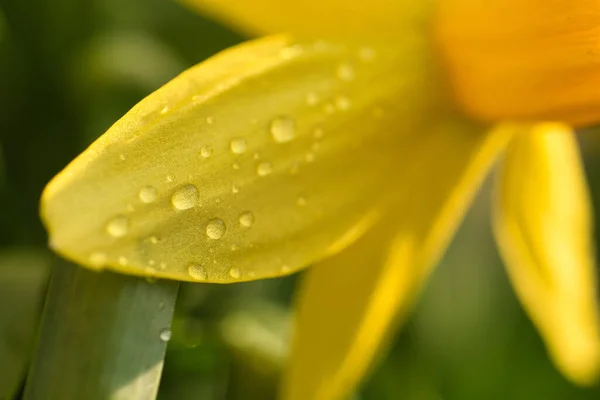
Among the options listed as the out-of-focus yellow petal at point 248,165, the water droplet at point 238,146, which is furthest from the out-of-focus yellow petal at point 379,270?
the water droplet at point 238,146

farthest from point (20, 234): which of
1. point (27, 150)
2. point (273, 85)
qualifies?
point (273, 85)

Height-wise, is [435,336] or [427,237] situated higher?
[427,237]

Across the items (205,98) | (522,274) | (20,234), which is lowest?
(522,274)

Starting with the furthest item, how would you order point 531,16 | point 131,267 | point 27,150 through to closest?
point 27,150
point 531,16
point 131,267

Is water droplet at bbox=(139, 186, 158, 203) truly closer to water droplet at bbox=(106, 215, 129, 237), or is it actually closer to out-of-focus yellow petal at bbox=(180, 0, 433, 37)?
water droplet at bbox=(106, 215, 129, 237)

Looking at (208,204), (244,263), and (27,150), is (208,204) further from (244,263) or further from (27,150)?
(27,150)

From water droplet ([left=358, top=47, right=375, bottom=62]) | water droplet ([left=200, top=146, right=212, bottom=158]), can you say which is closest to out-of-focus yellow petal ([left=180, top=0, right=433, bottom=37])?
water droplet ([left=358, top=47, right=375, bottom=62])

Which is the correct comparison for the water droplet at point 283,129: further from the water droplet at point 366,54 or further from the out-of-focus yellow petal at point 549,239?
the out-of-focus yellow petal at point 549,239

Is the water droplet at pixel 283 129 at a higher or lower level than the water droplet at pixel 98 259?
lower
